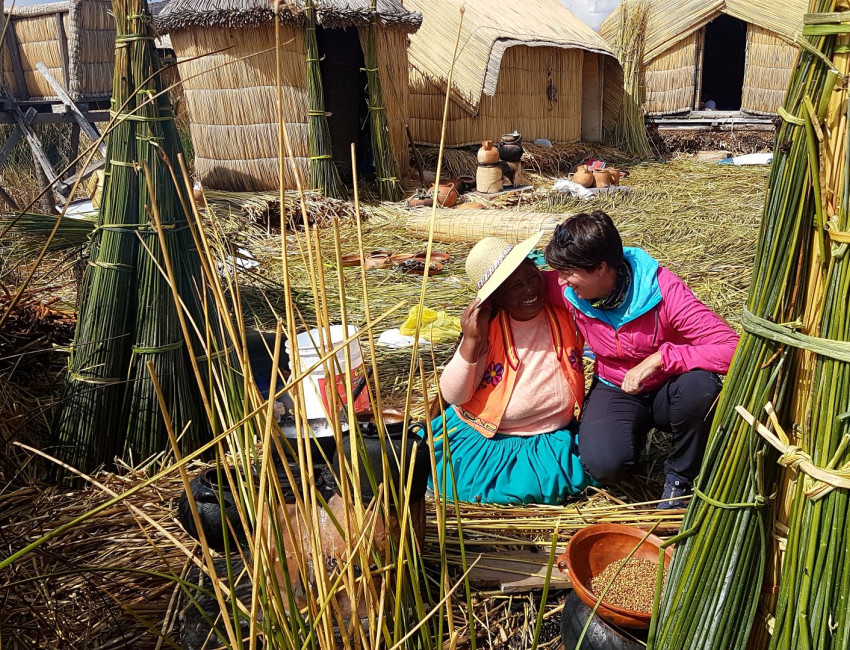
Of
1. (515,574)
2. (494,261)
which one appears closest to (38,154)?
(494,261)

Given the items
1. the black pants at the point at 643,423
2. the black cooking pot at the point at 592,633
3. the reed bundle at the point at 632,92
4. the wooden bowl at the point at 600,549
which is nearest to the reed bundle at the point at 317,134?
the black pants at the point at 643,423

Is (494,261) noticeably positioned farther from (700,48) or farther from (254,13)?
(700,48)

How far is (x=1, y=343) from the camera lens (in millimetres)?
3107

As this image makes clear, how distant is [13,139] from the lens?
28.2 feet

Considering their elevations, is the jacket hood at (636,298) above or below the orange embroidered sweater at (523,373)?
above

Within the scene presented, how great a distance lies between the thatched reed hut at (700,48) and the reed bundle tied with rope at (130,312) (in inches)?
486

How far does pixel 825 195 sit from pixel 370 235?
6.16m

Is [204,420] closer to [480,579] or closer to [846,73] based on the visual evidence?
[480,579]

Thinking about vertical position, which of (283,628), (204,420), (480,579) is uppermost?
(283,628)

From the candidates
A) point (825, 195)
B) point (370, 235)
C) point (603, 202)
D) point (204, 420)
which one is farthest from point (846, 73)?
point (603, 202)

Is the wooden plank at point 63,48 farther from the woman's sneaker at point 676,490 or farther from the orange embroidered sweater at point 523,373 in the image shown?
the woman's sneaker at point 676,490

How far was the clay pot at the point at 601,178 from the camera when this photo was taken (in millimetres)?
9023

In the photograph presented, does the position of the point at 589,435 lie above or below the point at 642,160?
below

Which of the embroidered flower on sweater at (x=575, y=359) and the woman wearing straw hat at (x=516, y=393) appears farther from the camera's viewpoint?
the embroidered flower on sweater at (x=575, y=359)
